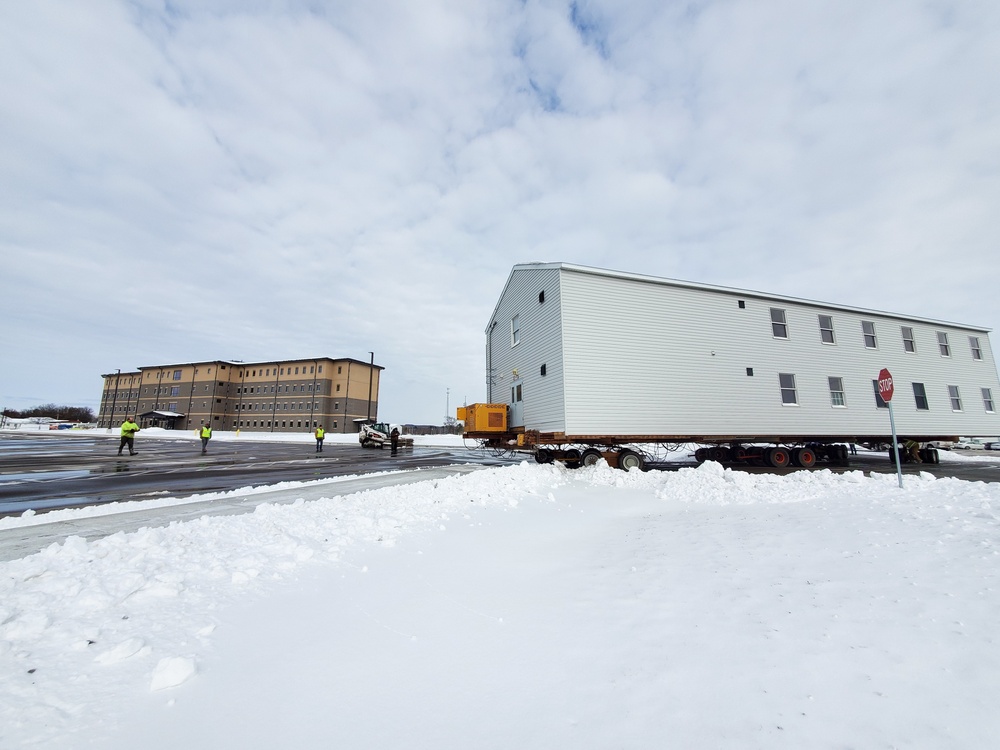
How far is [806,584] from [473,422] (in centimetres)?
1422

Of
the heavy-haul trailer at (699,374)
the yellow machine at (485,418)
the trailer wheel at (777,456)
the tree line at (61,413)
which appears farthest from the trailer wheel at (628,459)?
the tree line at (61,413)

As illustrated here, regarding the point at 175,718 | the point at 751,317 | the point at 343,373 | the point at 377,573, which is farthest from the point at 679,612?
the point at 343,373

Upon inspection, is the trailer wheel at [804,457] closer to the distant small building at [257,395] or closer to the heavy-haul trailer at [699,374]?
the heavy-haul trailer at [699,374]

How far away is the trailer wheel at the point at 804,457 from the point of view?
1797cm

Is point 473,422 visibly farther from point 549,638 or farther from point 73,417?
point 73,417

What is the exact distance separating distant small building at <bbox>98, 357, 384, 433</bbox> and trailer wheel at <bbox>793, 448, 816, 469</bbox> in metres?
58.0

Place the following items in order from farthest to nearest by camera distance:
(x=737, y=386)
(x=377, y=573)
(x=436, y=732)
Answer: (x=737, y=386) → (x=377, y=573) → (x=436, y=732)

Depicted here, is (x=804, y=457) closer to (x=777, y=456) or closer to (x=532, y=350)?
(x=777, y=456)

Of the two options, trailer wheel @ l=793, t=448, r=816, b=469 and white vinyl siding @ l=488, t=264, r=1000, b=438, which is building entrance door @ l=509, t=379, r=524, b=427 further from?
trailer wheel @ l=793, t=448, r=816, b=469

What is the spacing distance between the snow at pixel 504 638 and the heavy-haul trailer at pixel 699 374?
9.52m

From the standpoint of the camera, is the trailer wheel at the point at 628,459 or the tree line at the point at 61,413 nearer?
the trailer wheel at the point at 628,459

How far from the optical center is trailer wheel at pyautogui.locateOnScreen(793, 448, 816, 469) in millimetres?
17969

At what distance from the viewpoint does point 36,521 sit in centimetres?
697

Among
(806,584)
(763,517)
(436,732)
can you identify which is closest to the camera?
(436,732)
